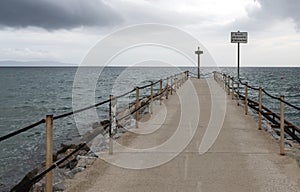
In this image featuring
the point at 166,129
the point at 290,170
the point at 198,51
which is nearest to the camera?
the point at 290,170

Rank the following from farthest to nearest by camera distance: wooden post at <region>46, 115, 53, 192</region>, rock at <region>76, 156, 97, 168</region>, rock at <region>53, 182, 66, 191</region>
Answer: rock at <region>76, 156, 97, 168</region>, rock at <region>53, 182, 66, 191</region>, wooden post at <region>46, 115, 53, 192</region>

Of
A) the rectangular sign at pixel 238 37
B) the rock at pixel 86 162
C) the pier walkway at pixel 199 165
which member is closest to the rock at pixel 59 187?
the pier walkway at pixel 199 165

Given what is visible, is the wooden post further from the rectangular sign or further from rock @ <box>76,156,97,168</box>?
the rectangular sign

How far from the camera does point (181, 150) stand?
7.80 meters

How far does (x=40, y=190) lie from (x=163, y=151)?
252 centimetres

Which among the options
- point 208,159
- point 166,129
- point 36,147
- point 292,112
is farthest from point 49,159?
point 292,112

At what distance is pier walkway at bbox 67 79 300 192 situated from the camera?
5574mm

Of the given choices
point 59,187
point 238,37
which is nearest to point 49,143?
point 59,187

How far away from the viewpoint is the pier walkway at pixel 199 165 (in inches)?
219

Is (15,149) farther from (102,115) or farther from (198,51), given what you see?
(198,51)

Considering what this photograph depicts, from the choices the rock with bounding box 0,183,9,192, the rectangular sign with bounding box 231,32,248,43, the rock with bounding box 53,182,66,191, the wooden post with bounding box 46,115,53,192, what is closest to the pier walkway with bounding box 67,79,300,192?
the rock with bounding box 53,182,66,191

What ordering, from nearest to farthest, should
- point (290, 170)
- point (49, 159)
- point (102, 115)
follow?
point (49, 159) → point (290, 170) → point (102, 115)

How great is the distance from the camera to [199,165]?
260 inches

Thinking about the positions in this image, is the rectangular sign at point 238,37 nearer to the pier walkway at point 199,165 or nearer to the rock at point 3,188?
the pier walkway at point 199,165
